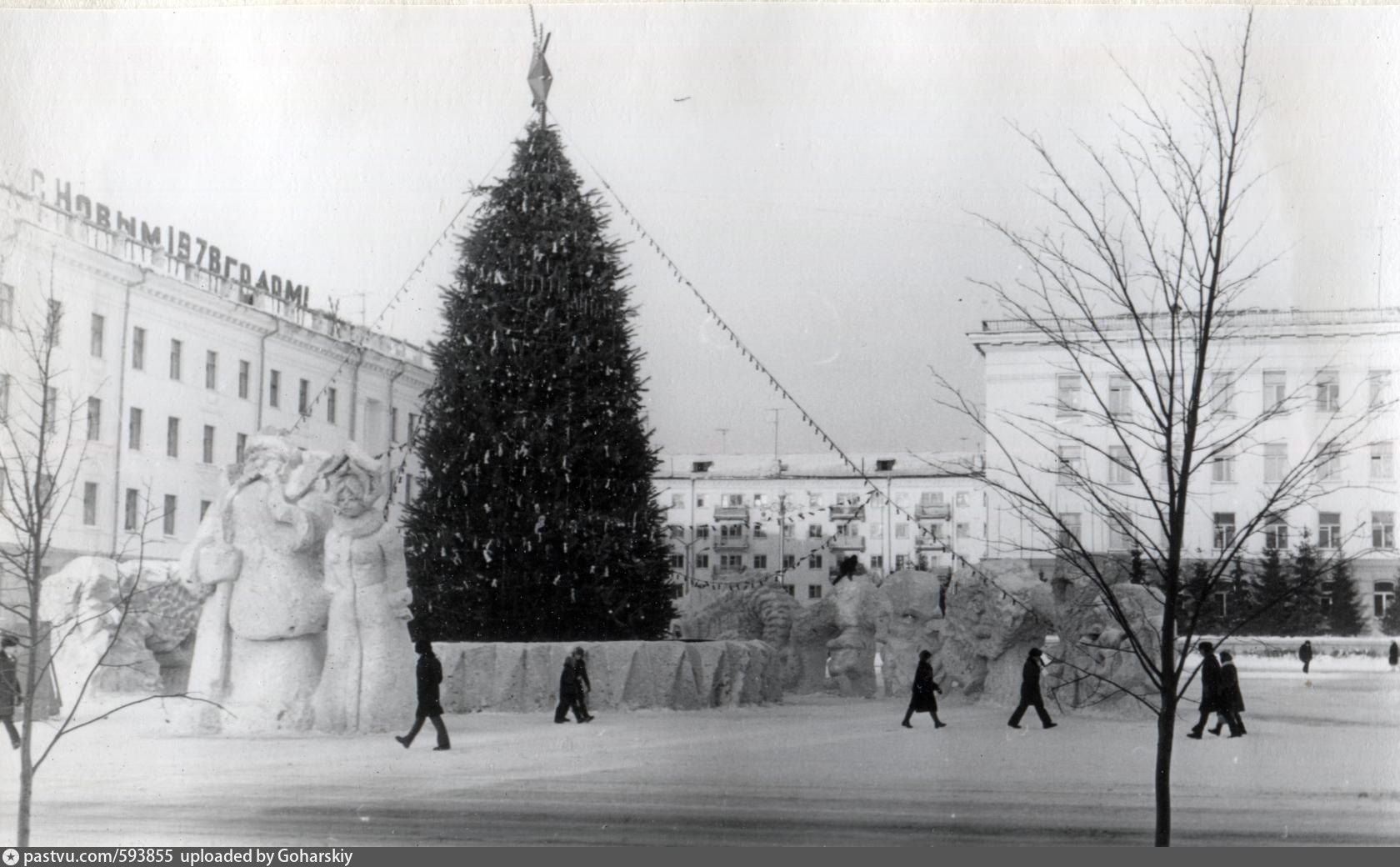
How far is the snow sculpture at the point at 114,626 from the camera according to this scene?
1769 cm

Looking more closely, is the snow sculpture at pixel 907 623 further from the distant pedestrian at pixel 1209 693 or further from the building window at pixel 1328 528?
the building window at pixel 1328 528

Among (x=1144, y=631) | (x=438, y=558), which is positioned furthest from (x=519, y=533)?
(x=1144, y=631)

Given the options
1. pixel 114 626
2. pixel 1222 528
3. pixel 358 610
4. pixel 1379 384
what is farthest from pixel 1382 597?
pixel 114 626

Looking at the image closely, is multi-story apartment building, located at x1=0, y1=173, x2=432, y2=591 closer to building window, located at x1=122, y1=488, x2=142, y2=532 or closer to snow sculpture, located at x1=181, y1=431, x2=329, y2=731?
building window, located at x1=122, y1=488, x2=142, y2=532

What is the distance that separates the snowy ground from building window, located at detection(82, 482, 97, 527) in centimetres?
546

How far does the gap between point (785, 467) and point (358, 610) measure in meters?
7.83

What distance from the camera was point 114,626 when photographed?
16.2m

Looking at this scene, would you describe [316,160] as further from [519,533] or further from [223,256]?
[519,533]

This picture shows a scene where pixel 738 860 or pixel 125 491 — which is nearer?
pixel 738 860

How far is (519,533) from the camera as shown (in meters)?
19.0

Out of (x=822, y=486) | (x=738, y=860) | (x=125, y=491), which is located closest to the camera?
(x=738, y=860)

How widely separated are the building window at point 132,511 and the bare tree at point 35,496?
3.46 meters

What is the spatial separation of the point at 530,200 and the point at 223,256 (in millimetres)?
3592

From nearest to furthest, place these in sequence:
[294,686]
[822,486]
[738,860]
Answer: [738,860], [294,686], [822,486]
